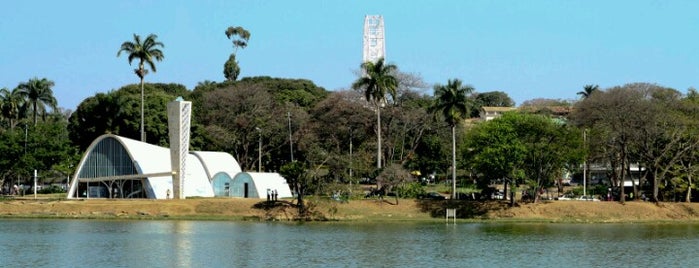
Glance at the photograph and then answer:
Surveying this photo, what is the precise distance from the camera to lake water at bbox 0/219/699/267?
47.3 m

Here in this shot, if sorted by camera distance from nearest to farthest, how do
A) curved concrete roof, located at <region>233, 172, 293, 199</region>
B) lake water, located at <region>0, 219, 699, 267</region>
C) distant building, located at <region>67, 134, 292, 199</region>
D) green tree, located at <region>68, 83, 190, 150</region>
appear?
lake water, located at <region>0, 219, 699, 267</region>, distant building, located at <region>67, 134, 292, 199</region>, curved concrete roof, located at <region>233, 172, 293, 199</region>, green tree, located at <region>68, 83, 190, 150</region>

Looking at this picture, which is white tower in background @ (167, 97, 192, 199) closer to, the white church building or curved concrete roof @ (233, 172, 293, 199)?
the white church building

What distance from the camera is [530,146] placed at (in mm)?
84375

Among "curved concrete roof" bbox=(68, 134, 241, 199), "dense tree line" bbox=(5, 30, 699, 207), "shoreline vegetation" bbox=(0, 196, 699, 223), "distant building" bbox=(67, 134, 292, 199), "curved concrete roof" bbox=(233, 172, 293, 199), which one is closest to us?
"shoreline vegetation" bbox=(0, 196, 699, 223)

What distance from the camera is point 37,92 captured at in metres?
117

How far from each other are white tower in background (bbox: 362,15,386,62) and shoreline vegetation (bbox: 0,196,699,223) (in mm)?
77035

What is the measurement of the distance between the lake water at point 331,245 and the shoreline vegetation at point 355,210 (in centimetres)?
506

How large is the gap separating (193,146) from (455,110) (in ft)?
124

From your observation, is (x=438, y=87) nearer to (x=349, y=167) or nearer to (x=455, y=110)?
(x=455, y=110)

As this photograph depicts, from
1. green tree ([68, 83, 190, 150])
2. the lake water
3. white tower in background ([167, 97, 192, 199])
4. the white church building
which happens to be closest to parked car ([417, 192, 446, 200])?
the lake water

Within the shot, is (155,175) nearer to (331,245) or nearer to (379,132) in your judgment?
(379,132)

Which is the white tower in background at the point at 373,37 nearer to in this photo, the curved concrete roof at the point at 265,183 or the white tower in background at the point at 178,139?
the curved concrete roof at the point at 265,183

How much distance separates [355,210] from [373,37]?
275 feet

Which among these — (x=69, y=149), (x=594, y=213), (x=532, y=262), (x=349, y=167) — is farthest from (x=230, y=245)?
(x=69, y=149)
